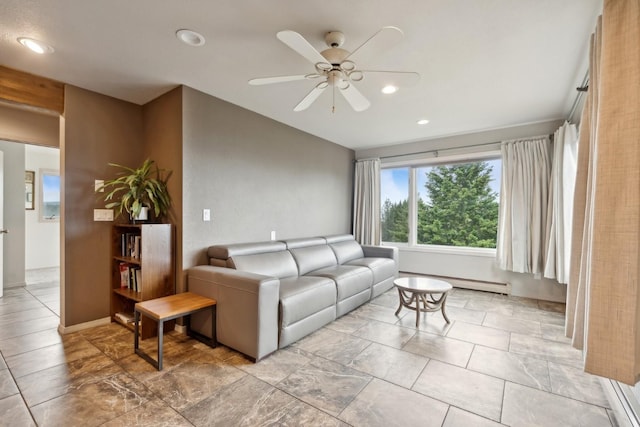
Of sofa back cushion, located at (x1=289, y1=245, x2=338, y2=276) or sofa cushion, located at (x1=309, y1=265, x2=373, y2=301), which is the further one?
sofa back cushion, located at (x1=289, y1=245, x2=338, y2=276)

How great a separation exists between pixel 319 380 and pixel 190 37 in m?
2.68

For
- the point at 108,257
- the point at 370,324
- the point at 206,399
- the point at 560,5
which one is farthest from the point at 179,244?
the point at 560,5

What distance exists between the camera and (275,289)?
2.40 metres

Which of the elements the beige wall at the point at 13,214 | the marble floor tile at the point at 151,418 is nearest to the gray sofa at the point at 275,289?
the marble floor tile at the point at 151,418

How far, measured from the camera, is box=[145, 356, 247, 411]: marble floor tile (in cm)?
184

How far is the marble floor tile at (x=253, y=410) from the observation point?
1.63m

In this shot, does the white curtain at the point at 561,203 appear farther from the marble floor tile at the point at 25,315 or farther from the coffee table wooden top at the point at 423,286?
the marble floor tile at the point at 25,315

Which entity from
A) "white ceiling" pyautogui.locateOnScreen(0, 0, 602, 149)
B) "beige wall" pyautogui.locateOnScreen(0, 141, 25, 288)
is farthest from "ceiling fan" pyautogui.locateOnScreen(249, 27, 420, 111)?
"beige wall" pyautogui.locateOnScreen(0, 141, 25, 288)

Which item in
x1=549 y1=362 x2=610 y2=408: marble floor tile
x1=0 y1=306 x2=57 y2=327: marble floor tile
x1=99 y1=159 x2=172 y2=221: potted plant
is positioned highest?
x1=99 y1=159 x2=172 y2=221: potted plant

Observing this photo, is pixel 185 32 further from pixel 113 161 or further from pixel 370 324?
pixel 370 324

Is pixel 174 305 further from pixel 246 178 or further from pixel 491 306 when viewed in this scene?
pixel 491 306

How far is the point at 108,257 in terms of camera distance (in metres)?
3.13

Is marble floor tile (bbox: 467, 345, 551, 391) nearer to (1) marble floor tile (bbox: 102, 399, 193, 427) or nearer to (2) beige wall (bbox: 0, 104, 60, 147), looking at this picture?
(1) marble floor tile (bbox: 102, 399, 193, 427)

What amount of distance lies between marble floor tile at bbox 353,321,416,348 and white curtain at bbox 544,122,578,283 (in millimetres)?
→ 2249
